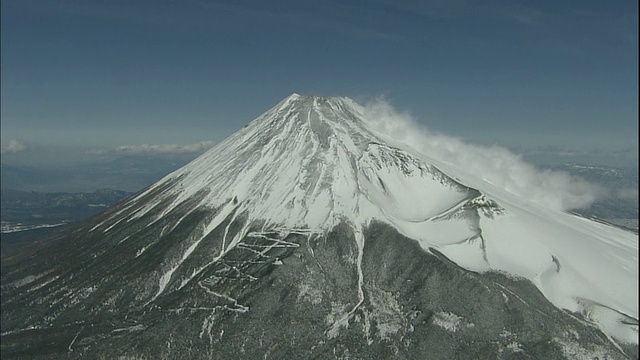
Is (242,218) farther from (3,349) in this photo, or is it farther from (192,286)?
(3,349)

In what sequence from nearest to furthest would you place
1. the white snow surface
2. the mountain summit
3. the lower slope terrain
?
1. the lower slope terrain
2. the mountain summit
3. the white snow surface

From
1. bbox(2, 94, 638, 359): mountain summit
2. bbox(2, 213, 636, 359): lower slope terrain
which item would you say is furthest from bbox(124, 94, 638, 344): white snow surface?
bbox(2, 213, 636, 359): lower slope terrain

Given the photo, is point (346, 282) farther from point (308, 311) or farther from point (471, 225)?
point (471, 225)

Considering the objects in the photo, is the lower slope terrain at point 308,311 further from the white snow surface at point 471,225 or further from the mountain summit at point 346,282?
the white snow surface at point 471,225

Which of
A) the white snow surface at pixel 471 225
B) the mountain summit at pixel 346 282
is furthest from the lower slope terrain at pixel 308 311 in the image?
the white snow surface at pixel 471 225

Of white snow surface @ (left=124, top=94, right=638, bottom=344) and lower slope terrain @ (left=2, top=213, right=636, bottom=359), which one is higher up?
white snow surface @ (left=124, top=94, right=638, bottom=344)

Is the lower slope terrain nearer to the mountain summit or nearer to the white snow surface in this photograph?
the mountain summit

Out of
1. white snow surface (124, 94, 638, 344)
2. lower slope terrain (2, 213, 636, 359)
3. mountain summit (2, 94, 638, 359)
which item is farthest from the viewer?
white snow surface (124, 94, 638, 344)

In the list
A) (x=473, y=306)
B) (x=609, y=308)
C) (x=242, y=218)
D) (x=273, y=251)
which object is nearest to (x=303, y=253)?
(x=273, y=251)
